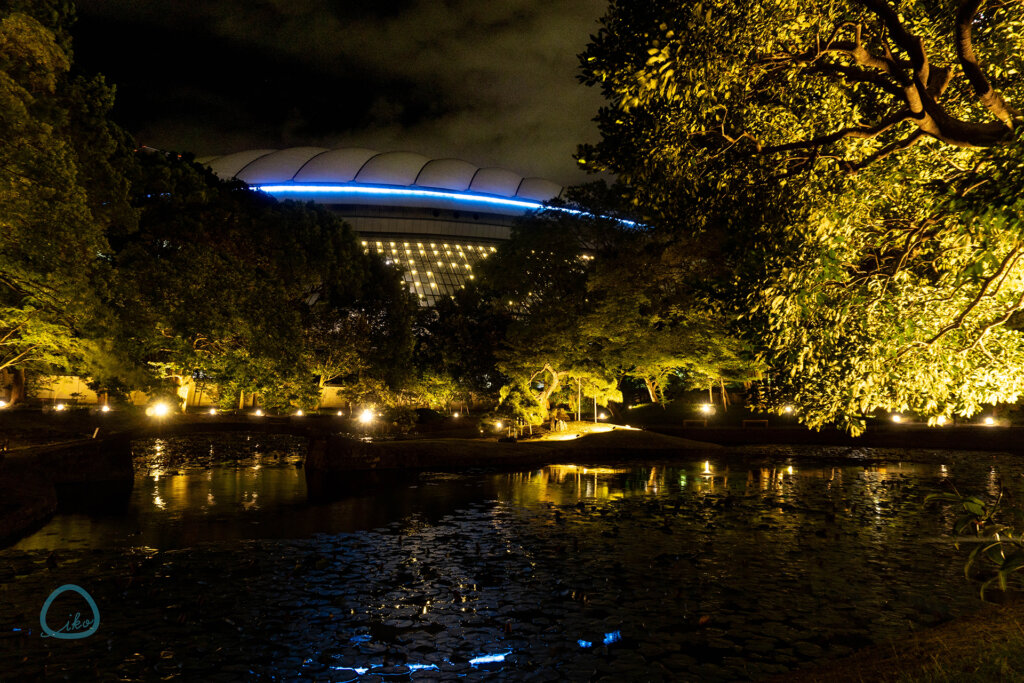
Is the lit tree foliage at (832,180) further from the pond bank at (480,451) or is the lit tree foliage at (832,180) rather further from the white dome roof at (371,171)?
the white dome roof at (371,171)

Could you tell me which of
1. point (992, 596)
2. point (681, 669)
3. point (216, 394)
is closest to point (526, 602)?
point (681, 669)

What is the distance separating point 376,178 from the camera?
254 feet

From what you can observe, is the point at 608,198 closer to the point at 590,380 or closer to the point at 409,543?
the point at 590,380

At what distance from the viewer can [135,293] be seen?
2139 cm

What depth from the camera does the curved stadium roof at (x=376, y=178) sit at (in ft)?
247

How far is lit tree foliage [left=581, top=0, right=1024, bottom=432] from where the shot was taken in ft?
27.0

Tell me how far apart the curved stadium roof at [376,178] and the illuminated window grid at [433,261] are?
488 centimetres

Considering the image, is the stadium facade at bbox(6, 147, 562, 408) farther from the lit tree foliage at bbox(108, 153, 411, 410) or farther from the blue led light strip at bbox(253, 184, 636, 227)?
the lit tree foliage at bbox(108, 153, 411, 410)

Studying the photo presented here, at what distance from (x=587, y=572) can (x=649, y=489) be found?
9235 mm

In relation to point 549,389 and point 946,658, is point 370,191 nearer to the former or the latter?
point 549,389

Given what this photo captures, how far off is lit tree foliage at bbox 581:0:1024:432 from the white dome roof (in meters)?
70.0

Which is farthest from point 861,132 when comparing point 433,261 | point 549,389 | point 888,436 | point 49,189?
point 433,261

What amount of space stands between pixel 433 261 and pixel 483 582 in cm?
6293

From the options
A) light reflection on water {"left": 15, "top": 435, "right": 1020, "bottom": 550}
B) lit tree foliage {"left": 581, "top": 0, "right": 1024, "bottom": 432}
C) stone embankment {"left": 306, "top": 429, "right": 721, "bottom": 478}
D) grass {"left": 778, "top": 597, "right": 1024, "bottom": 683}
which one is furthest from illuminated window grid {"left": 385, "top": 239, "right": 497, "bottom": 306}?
grass {"left": 778, "top": 597, "right": 1024, "bottom": 683}
